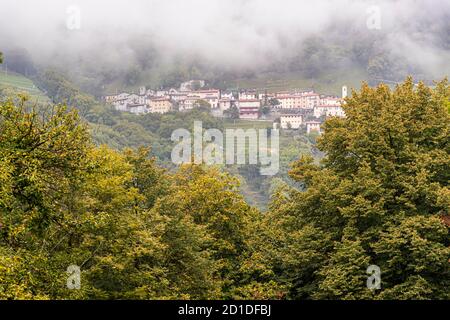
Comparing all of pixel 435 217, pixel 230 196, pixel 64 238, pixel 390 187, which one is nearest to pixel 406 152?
pixel 390 187

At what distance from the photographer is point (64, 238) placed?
21875mm

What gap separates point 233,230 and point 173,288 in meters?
8.35

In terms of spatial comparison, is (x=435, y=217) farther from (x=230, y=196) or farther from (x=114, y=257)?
(x=114, y=257)

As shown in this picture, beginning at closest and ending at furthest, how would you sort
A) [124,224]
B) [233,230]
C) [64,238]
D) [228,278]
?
[64,238], [124,224], [228,278], [233,230]

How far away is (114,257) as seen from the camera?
73.8 ft

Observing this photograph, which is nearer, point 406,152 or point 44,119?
point 44,119

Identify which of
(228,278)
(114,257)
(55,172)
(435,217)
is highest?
(55,172)

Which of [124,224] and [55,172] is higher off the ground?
[55,172]

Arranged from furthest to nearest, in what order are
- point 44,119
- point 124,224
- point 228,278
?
point 228,278
point 124,224
point 44,119
